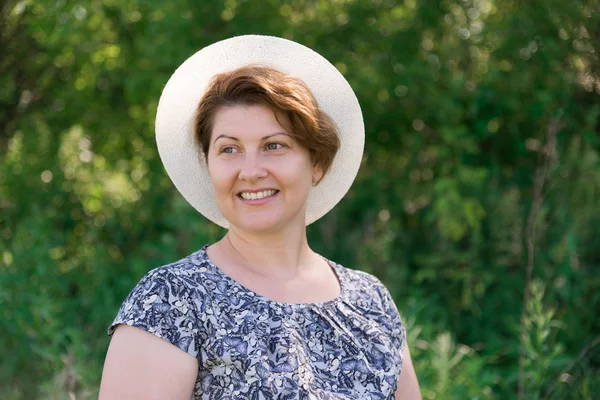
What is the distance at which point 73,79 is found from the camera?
511cm

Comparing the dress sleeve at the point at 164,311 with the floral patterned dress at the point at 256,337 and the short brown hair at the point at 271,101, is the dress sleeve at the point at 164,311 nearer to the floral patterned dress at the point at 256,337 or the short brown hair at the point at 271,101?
the floral patterned dress at the point at 256,337

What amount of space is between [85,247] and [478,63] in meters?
2.37

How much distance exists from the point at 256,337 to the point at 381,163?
3.20 metres

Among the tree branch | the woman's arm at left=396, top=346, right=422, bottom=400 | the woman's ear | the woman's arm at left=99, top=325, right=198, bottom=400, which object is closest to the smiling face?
the woman's ear

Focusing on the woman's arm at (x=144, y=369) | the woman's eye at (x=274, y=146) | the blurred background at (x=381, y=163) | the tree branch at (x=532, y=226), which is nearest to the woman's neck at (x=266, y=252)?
the woman's eye at (x=274, y=146)

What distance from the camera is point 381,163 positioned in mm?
4902

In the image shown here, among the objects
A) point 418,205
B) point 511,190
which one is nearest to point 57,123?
point 418,205

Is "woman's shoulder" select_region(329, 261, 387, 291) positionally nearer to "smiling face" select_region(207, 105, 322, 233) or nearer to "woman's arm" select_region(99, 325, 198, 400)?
"smiling face" select_region(207, 105, 322, 233)

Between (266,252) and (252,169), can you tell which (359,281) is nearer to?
(266,252)

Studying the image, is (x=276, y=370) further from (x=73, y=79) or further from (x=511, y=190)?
(x=73, y=79)

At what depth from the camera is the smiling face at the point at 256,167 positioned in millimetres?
1875

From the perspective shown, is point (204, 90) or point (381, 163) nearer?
point (204, 90)

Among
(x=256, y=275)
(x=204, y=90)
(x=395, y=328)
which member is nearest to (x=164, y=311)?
(x=256, y=275)

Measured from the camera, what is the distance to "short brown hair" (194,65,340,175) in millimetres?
1869
